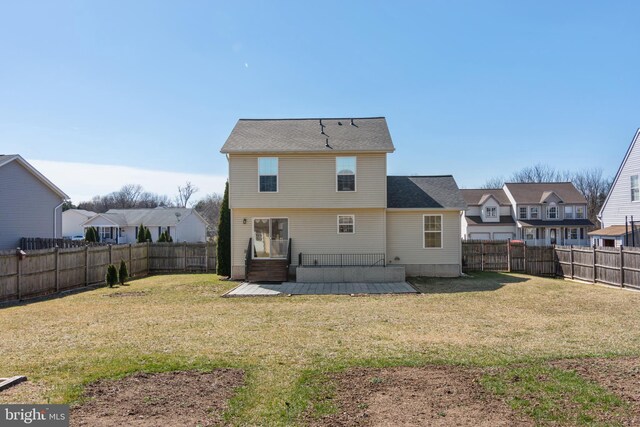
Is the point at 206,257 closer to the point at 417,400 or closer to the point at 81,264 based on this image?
the point at 81,264

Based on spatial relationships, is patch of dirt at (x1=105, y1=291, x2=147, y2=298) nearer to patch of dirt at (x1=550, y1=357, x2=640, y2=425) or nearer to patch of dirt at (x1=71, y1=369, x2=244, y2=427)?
patch of dirt at (x1=71, y1=369, x2=244, y2=427)

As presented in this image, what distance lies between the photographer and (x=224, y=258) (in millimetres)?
19703

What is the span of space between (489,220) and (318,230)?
31.4 m

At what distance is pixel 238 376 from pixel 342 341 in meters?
2.63

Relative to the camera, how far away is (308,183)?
59.1ft

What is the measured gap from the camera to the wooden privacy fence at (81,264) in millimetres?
13258

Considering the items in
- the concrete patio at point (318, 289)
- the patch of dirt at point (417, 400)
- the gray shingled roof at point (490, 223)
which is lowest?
the concrete patio at point (318, 289)

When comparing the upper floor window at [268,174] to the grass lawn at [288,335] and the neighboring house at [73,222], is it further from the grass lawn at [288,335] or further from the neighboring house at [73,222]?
the neighboring house at [73,222]

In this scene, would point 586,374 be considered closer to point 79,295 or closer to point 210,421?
point 210,421

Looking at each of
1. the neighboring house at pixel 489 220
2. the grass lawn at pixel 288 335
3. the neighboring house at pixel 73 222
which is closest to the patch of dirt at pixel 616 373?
the grass lawn at pixel 288 335

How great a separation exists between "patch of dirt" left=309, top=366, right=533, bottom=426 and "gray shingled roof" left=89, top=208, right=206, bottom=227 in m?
42.9

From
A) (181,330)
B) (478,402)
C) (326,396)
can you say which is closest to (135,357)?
(181,330)

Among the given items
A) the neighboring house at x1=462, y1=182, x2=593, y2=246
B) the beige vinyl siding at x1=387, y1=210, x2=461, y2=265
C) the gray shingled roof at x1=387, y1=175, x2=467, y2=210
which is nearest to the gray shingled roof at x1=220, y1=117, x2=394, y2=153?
the gray shingled roof at x1=387, y1=175, x2=467, y2=210

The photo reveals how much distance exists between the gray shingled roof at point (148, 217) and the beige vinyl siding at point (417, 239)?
32.7 m
